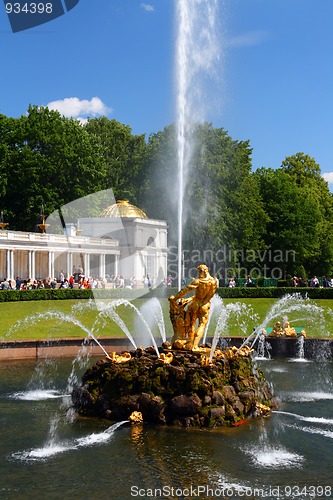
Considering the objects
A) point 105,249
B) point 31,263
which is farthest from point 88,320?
→ point 105,249

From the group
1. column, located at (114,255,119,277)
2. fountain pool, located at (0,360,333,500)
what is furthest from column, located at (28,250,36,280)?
fountain pool, located at (0,360,333,500)

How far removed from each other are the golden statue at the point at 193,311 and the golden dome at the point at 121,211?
5159 cm

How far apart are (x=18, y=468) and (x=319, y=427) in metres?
6.84

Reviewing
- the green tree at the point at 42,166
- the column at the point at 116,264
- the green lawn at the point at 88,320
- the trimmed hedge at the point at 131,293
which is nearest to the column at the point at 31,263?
the green tree at the point at 42,166

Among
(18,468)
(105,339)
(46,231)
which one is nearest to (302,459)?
(18,468)

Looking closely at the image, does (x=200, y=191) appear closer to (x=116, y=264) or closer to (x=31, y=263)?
(x=31, y=263)

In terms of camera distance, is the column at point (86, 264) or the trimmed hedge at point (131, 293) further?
the column at point (86, 264)

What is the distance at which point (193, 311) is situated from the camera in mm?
17203

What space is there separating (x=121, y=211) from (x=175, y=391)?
5452cm

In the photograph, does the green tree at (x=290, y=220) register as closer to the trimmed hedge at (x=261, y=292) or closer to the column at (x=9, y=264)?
the trimmed hedge at (x=261, y=292)

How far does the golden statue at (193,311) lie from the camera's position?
16969 mm

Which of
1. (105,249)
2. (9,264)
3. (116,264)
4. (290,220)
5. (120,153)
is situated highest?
(120,153)

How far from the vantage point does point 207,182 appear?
189 ft

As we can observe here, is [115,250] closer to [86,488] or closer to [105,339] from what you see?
[105,339]
